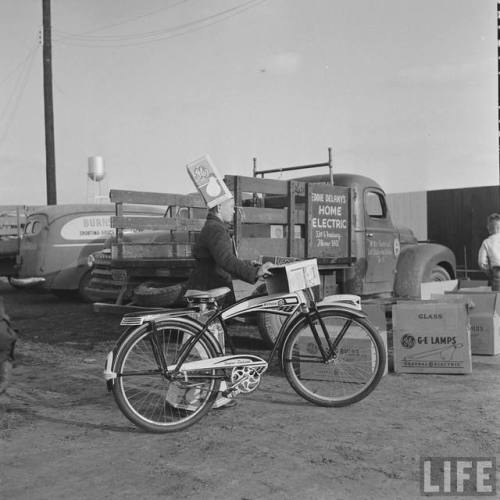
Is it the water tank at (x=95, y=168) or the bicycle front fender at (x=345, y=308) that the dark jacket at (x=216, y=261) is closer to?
the bicycle front fender at (x=345, y=308)

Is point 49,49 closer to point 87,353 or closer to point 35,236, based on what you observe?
point 35,236

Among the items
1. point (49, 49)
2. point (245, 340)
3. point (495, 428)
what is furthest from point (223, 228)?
point (49, 49)

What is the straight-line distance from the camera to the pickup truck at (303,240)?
6.76 metres

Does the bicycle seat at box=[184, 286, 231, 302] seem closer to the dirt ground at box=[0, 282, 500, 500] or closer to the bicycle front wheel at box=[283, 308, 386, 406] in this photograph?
the bicycle front wheel at box=[283, 308, 386, 406]

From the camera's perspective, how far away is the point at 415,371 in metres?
5.95

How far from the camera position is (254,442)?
4094 mm

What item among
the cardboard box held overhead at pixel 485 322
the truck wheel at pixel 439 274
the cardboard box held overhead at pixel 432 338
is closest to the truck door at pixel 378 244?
the truck wheel at pixel 439 274

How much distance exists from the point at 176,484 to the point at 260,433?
96cm

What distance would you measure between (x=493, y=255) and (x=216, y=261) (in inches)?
185

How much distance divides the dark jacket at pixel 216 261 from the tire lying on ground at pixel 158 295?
217 centimetres

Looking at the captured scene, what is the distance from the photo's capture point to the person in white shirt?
8.12 metres

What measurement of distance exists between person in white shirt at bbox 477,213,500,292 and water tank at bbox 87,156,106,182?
13.9m

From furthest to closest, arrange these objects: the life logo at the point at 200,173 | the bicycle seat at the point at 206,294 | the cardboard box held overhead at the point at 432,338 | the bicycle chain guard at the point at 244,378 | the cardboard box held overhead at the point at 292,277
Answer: the cardboard box held overhead at the point at 432,338, the life logo at the point at 200,173, the cardboard box held overhead at the point at 292,277, the bicycle seat at the point at 206,294, the bicycle chain guard at the point at 244,378

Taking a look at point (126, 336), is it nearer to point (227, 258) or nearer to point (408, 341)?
point (227, 258)
